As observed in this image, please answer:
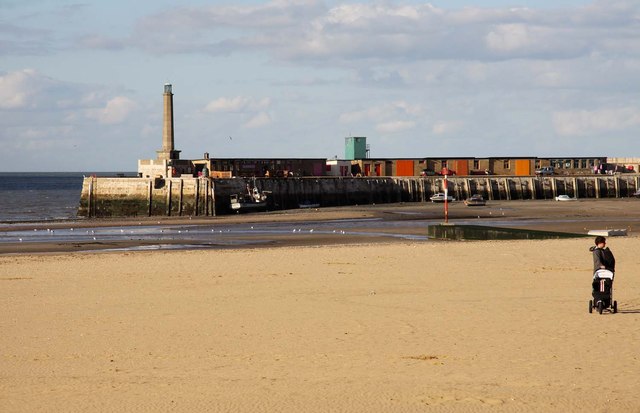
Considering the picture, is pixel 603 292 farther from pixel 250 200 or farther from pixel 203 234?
pixel 250 200

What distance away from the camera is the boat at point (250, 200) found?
3137 inches

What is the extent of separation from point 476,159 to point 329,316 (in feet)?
331

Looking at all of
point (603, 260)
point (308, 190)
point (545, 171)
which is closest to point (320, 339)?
point (603, 260)

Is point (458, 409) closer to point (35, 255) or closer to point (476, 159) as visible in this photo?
point (35, 255)

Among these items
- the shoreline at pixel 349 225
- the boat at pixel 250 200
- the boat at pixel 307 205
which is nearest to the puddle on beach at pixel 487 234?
the shoreline at pixel 349 225

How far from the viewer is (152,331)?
17031mm

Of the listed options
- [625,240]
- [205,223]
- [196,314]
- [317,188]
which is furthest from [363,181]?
[196,314]

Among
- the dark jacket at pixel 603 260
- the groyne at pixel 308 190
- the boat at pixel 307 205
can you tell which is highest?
the groyne at pixel 308 190

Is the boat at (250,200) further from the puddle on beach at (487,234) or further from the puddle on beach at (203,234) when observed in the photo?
the puddle on beach at (487,234)

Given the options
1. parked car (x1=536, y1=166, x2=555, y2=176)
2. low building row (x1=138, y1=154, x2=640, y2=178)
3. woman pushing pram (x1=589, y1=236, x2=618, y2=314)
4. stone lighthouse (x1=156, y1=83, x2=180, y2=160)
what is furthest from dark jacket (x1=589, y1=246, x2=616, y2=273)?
parked car (x1=536, y1=166, x2=555, y2=176)

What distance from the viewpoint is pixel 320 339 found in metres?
16.0

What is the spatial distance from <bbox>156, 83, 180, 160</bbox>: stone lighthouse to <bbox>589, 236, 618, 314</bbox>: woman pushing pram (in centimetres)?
7934

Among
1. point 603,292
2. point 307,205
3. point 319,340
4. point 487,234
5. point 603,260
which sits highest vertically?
point 307,205

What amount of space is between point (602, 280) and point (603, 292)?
24 centimetres
